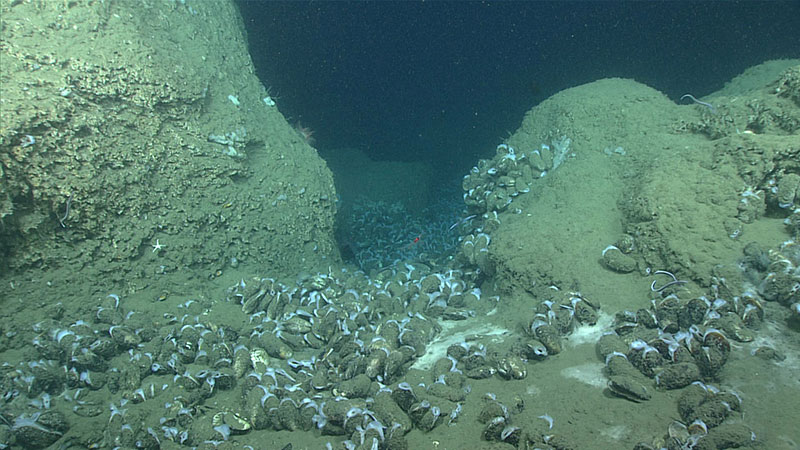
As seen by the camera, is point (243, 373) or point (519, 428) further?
point (243, 373)

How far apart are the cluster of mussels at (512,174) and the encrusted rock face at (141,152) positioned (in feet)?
9.25

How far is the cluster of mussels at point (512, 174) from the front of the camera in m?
6.08

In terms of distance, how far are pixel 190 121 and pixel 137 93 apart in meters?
0.70

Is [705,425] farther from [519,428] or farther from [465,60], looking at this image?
[465,60]

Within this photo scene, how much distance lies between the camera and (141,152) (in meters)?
4.61

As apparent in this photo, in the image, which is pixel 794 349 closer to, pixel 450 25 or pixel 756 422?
pixel 756 422

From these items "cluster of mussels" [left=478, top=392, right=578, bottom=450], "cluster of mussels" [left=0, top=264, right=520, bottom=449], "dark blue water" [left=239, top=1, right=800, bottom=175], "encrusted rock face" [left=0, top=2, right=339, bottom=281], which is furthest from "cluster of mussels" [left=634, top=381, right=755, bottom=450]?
"dark blue water" [left=239, top=1, right=800, bottom=175]

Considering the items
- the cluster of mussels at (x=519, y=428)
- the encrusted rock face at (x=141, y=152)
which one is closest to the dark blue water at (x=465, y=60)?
the encrusted rock face at (x=141, y=152)

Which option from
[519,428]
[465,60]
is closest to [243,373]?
[519,428]

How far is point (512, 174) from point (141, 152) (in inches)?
209

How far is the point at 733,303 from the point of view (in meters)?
2.98

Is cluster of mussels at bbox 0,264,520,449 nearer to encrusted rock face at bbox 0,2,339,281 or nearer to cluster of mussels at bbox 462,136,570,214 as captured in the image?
encrusted rock face at bbox 0,2,339,281

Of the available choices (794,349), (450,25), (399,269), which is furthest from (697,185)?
(450,25)

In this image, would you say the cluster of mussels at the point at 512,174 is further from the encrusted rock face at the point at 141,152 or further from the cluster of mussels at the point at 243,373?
the encrusted rock face at the point at 141,152
